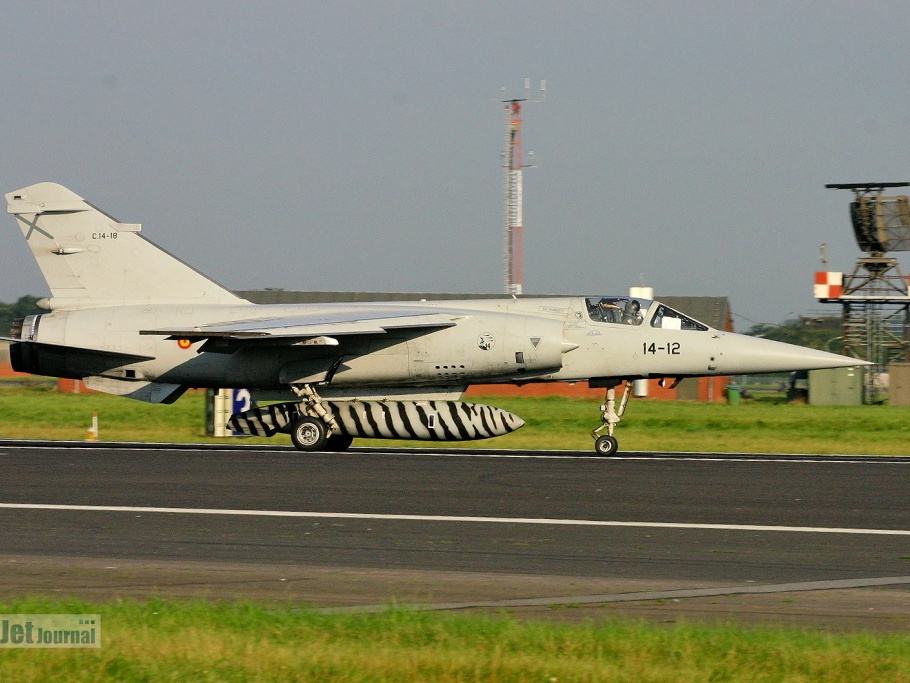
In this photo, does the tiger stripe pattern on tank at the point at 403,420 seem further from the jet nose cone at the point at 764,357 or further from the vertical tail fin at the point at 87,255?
the jet nose cone at the point at 764,357

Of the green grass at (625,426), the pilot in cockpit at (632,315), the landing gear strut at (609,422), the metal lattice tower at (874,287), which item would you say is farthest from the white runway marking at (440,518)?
the metal lattice tower at (874,287)

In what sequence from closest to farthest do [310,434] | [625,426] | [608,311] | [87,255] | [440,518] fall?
[440,518] < [608,311] < [310,434] < [87,255] < [625,426]

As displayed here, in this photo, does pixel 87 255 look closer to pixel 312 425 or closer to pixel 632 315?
pixel 312 425

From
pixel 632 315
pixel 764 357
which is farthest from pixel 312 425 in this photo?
pixel 764 357

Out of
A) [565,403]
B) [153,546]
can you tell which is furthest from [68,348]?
[565,403]

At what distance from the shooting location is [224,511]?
1207 centimetres

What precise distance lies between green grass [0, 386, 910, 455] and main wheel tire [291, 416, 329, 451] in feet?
11.6

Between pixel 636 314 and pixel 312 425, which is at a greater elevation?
pixel 636 314

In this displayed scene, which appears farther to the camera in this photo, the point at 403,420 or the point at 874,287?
the point at 874,287

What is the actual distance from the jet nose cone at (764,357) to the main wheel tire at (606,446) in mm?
2434

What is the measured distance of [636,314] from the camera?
2023 cm

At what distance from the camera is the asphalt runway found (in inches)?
312

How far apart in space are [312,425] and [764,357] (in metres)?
8.29

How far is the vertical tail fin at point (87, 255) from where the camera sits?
21797 millimetres
